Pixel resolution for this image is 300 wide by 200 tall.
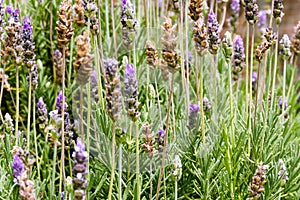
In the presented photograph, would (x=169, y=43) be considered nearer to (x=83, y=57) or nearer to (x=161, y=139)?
(x=83, y=57)

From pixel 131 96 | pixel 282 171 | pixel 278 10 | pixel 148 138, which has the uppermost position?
pixel 278 10

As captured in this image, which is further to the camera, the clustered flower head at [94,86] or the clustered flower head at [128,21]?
the clustered flower head at [94,86]

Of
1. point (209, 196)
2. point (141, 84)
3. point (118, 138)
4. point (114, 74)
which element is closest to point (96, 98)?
point (141, 84)

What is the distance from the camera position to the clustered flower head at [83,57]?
2.80ft

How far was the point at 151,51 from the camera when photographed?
124cm

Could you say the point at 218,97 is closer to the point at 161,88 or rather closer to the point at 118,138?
the point at 161,88

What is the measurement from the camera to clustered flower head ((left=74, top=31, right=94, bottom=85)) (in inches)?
33.6

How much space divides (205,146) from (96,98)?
0.38 m

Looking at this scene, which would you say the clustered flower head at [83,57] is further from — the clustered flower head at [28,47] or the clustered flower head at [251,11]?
the clustered flower head at [251,11]

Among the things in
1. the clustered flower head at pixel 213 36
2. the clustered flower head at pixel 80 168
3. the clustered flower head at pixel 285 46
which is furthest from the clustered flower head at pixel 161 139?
the clustered flower head at pixel 285 46

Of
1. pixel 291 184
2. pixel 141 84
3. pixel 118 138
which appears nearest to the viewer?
pixel 118 138

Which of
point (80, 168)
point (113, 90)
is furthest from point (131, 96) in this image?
point (80, 168)

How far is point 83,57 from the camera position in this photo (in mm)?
861

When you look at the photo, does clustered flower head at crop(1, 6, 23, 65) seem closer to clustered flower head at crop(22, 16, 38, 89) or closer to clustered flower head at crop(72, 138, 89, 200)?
clustered flower head at crop(22, 16, 38, 89)
